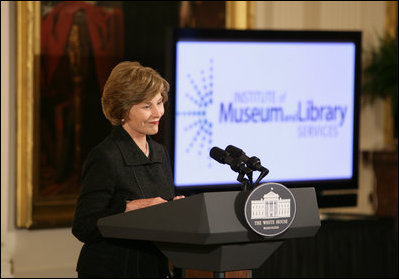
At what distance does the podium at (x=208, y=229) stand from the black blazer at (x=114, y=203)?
0.35ft

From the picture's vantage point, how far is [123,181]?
2.06 metres

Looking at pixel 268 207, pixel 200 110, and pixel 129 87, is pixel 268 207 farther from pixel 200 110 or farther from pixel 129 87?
pixel 200 110

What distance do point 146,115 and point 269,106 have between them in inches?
108

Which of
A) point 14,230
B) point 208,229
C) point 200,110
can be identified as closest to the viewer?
point 208,229

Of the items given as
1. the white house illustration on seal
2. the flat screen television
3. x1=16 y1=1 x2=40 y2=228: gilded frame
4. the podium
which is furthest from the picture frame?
the white house illustration on seal

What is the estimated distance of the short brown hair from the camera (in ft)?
6.70

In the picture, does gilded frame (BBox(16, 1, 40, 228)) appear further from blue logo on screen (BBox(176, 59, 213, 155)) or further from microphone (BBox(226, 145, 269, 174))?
microphone (BBox(226, 145, 269, 174))

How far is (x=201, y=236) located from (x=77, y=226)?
43 centimetres

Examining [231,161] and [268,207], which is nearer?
[268,207]

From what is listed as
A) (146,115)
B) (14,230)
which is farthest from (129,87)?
(14,230)

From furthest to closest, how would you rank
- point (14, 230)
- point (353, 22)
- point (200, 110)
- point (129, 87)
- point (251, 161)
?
point (353, 22), point (14, 230), point (200, 110), point (129, 87), point (251, 161)

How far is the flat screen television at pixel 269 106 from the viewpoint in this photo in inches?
178

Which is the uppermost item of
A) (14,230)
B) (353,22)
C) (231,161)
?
(353,22)

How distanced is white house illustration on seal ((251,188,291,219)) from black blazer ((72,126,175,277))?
40cm
